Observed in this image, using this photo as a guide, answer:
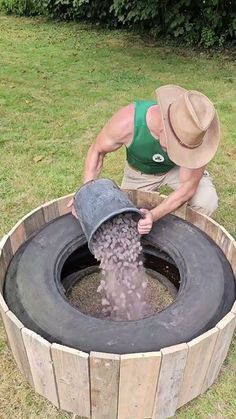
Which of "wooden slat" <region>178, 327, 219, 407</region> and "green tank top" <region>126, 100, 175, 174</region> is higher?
"green tank top" <region>126, 100, 175, 174</region>

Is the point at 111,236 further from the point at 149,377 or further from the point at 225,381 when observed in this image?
the point at 225,381

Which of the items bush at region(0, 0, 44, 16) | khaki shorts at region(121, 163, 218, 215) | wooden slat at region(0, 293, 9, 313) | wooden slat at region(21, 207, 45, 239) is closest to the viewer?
wooden slat at region(0, 293, 9, 313)

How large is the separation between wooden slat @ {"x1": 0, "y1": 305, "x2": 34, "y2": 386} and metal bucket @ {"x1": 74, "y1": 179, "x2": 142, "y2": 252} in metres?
0.59

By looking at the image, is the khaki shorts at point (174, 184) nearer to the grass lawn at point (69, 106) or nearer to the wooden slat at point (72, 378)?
the grass lawn at point (69, 106)

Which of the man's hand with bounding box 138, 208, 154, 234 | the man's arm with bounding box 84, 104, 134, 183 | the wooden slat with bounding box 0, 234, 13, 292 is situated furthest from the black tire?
the man's arm with bounding box 84, 104, 134, 183

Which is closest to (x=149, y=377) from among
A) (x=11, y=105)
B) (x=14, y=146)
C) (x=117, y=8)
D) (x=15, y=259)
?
(x=15, y=259)

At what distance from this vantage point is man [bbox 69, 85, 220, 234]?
8.79ft

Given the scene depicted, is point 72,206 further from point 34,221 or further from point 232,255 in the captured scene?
point 232,255

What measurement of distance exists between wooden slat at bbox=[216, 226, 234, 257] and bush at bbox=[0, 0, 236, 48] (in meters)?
5.22

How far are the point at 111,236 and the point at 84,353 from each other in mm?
730

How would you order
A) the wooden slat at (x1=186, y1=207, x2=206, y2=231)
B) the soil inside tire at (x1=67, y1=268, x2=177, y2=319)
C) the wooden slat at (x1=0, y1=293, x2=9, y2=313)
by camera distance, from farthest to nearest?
the soil inside tire at (x1=67, y1=268, x2=177, y2=319) → the wooden slat at (x1=186, y1=207, x2=206, y2=231) → the wooden slat at (x1=0, y1=293, x2=9, y2=313)

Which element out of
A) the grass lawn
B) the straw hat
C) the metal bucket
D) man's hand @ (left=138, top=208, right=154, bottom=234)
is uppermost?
the straw hat

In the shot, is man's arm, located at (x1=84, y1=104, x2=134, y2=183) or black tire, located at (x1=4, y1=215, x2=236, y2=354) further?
man's arm, located at (x1=84, y1=104, x2=134, y2=183)

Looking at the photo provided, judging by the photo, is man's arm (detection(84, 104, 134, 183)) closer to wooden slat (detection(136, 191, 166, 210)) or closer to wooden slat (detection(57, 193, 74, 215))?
wooden slat (detection(57, 193, 74, 215))
